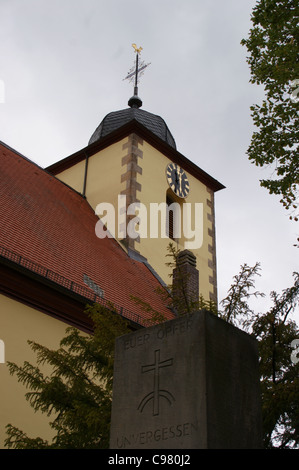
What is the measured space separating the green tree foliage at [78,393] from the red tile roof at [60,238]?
3.09m

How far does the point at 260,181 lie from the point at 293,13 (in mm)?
→ 2334

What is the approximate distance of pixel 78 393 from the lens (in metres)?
6.19

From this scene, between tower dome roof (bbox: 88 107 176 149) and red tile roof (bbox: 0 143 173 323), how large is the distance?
4342 mm

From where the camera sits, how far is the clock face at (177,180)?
19.1 m

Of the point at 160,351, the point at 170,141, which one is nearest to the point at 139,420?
the point at 160,351

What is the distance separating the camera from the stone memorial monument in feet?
12.5

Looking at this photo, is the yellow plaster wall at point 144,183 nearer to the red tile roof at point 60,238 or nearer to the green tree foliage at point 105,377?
the red tile roof at point 60,238

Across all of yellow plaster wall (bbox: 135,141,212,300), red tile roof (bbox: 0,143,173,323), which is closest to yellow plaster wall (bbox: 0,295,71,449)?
red tile roof (bbox: 0,143,173,323)

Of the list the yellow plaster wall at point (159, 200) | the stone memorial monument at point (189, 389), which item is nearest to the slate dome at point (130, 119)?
the yellow plaster wall at point (159, 200)

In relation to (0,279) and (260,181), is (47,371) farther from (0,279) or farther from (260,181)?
(260,181)

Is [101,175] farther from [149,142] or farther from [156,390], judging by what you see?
[156,390]

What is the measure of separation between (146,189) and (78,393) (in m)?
12.1

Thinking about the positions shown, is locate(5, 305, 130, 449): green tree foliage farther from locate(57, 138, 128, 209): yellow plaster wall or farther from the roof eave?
the roof eave
